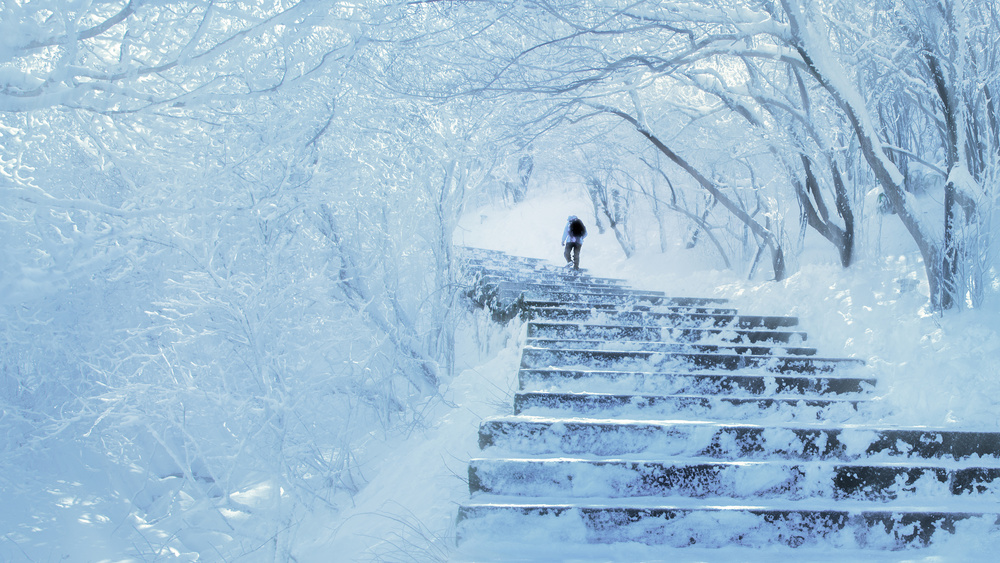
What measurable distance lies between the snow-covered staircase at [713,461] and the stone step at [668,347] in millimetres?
150

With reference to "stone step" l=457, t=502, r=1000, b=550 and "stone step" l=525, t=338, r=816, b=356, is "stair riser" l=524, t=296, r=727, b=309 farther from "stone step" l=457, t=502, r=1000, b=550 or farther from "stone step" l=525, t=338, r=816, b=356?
"stone step" l=457, t=502, r=1000, b=550

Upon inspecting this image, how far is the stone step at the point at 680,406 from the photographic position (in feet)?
12.0

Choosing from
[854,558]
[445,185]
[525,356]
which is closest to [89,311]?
[445,185]

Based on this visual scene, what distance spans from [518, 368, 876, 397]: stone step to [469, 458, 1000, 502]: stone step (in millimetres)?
1152

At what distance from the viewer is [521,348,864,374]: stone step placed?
446 centimetres

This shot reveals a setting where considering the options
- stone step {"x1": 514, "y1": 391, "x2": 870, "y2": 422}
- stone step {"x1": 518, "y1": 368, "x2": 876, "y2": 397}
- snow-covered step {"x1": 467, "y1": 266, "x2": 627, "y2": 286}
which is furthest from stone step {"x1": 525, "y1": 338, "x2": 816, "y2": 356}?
snow-covered step {"x1": 467, "y1": 266, "x2": 627, "y2": 286}

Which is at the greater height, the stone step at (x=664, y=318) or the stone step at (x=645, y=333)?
the stone step at (x=664, y=318)

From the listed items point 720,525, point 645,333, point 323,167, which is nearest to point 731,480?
point 720,525

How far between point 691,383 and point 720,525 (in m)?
1.56

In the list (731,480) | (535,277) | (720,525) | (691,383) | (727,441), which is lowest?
(720,525)

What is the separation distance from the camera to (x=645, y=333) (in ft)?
17.7

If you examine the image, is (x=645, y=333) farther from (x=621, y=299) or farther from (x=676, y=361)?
(x=621, y=299)

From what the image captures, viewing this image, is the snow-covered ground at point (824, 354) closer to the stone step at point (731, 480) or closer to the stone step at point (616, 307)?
the stone step at point (731, 480)

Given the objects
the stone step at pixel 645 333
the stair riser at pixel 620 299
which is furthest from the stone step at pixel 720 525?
the stair riser at pixel 620 299
